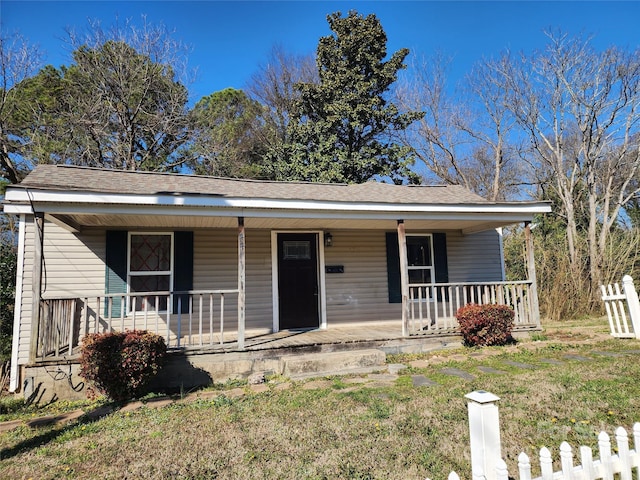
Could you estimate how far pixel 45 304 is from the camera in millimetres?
5133

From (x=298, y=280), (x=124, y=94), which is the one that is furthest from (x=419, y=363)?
(x=124, y=94)

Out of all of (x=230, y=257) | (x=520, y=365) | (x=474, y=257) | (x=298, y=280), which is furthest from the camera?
(x=474, y=257)

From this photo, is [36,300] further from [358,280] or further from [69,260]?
[358,280]

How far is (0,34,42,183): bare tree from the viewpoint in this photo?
11.1 meters

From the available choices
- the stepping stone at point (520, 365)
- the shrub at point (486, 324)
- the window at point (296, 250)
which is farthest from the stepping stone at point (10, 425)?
the shrub at point (486, 324)

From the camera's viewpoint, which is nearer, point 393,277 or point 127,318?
point 127,318

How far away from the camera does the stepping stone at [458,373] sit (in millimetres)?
4906

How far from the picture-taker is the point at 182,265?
7.02 metres

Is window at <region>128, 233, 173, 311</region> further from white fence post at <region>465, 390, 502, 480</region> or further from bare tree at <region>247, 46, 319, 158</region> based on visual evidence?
bare tree at <region>247, 46, 319, 158</region>

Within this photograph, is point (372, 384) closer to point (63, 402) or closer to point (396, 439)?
point (396, 439)

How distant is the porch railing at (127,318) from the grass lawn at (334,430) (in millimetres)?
1043

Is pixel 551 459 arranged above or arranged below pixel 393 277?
below

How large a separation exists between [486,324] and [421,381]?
92.3 inches

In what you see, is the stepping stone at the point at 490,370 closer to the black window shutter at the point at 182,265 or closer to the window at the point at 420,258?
the window at the point at 420,258
